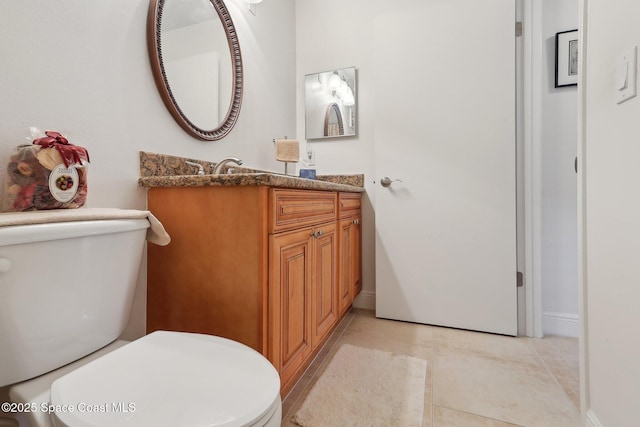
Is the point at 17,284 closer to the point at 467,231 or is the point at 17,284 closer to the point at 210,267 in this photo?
the point at 210,267

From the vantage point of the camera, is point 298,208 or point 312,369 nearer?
point 298,208

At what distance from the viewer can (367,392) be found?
115 centimetres

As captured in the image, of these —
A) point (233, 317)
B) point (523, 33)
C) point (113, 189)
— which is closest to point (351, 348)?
point (233, 317)

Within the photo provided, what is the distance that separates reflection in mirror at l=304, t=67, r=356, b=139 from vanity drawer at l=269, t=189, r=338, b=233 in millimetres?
888

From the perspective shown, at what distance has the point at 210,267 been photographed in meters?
0.95

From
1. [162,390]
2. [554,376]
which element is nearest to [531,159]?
[554,376]

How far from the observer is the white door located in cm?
165

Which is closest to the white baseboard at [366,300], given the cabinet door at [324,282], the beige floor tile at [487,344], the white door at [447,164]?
the white door at [447,164]

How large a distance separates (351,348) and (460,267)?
0.83 m

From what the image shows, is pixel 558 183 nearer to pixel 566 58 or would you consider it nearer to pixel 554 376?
pixel 566 58

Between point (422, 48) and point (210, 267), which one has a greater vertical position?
point (422, 48)

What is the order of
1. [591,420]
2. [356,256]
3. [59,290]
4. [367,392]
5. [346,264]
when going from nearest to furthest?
[59,290], [591,420], [367,392], [346,264], [356,256]

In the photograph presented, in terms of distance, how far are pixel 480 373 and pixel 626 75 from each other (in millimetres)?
1221

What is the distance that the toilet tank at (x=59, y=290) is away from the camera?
0.58 meters
